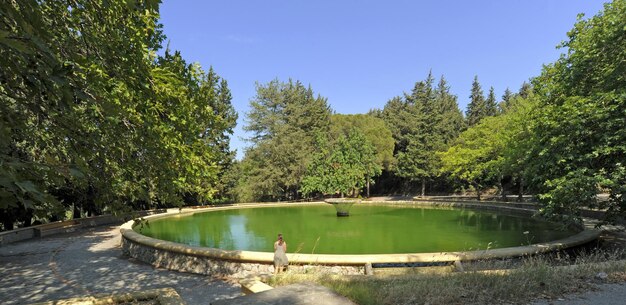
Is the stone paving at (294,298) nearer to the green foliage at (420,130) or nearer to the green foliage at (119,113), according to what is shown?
the green foliage at (119,113)

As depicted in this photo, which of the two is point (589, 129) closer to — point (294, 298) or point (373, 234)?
point (373, 234)

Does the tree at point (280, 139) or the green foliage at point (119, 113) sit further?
the tree at point (280, 139)

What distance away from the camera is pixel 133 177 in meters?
5.57

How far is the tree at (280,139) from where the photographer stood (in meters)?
44.2

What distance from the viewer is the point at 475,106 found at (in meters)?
72.6

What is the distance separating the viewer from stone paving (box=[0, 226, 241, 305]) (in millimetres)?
8602

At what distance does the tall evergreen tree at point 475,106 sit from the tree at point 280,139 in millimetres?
25390

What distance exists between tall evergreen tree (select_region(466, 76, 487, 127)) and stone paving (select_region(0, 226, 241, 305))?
61.4 m

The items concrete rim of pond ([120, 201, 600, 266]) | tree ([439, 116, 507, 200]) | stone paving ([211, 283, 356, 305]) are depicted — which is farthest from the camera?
tree ([439, 116, 507, 200])

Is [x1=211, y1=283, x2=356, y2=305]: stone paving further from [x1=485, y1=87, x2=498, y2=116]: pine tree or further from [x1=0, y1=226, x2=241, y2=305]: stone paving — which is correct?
[x1=485, y1=87, x2=498, y2=116]: pine tree

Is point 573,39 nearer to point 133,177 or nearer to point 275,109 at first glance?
point 133,177

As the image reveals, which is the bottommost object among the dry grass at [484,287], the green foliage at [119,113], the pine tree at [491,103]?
Result: the dry grass at [484,287]

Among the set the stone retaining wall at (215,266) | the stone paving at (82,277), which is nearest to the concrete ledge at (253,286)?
the stone paving at (82,277)

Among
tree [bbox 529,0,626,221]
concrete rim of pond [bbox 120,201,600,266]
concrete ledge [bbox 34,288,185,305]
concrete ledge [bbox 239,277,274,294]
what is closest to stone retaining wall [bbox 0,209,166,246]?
concrete rim of pond [bbox 120,201,600,266]
